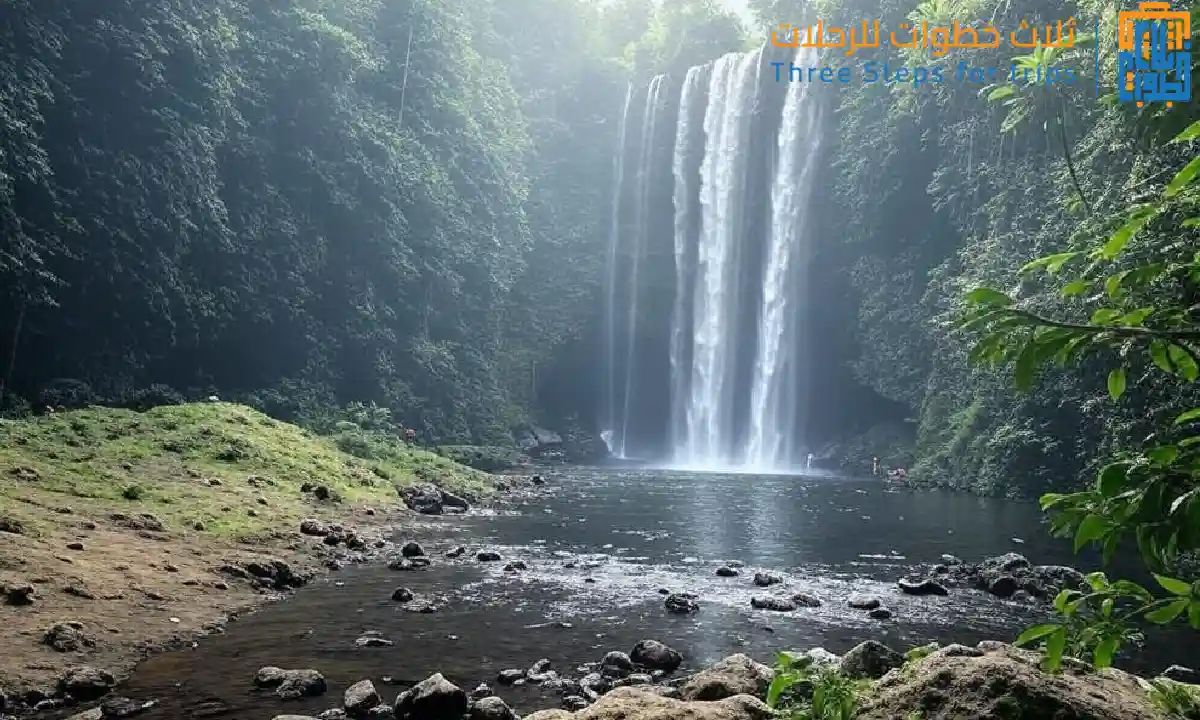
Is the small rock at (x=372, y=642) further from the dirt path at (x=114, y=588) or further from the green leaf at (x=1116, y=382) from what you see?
the green leaf at (x=1116, y=382)

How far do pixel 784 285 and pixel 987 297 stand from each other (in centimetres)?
4098

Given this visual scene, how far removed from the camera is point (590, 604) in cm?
1007

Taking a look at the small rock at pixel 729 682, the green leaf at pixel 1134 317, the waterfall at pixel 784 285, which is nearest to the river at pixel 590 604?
the small rock at pixel 729 682

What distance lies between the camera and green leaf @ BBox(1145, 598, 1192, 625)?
1.69 meters

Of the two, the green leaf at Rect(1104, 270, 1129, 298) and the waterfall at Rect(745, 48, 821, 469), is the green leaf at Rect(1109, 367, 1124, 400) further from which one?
the waterfall at Rect(745, 48, 821, 469)

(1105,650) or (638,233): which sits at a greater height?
(638,233)

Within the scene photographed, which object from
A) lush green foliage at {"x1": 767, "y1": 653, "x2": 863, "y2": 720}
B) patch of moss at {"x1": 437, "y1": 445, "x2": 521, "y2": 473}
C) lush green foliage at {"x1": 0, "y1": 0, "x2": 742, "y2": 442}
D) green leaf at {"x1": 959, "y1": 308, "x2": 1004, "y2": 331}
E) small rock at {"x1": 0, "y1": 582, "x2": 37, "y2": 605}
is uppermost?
lush green foliage at {"x1": 0, "y1": 0, "x2": 742, "y2": 442}

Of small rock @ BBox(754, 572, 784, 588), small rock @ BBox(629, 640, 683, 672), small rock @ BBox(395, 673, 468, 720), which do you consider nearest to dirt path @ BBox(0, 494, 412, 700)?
small rock @ BBox(395, 673, 468, 720)

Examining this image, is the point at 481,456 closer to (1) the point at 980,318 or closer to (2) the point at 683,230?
(2) the point at 683,230

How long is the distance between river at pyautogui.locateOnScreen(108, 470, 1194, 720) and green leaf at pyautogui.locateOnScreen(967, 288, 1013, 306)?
5.60 m

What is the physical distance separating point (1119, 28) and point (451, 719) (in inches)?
681

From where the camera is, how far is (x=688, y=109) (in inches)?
1829

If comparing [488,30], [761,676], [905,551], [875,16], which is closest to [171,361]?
[905,551]

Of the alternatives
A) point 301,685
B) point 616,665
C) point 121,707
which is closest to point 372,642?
point 301,685
